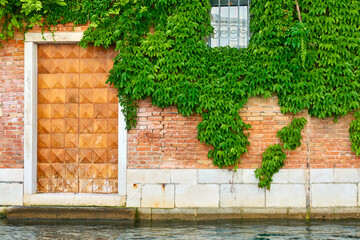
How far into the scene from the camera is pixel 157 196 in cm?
883

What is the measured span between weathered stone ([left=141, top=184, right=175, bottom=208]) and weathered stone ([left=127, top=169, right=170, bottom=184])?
0.09 meters

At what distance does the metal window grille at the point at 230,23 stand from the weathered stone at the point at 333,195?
9.89ft

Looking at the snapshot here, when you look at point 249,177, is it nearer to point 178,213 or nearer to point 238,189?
point 238,189

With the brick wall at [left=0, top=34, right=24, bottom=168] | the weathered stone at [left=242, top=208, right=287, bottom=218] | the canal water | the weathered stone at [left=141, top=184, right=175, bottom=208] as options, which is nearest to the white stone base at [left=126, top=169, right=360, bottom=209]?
the weathered stone at [left=141, top=184, right=175, bottom=208]

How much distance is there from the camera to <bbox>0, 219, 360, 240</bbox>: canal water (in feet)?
23.7

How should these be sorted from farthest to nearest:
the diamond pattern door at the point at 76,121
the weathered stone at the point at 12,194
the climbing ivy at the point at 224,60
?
the diamond pattern door at the point at 76,121 < the weathered stone at the point at 12,194 < the climbing ivy at the point at 224,60

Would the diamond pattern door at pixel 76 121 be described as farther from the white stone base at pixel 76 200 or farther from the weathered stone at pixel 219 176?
the weathered stone at pixel 219 176

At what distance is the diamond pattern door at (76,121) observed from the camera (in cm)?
927

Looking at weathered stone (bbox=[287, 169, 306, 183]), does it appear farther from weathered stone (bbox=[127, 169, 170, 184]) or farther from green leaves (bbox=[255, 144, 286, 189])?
weathered stone (bbox=[127, 169, 170, 184])

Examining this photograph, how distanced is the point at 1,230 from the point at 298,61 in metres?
5.78

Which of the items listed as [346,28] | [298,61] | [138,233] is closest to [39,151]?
[138,233]

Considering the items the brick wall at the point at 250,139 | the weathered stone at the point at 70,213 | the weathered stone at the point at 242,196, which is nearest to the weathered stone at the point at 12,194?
the weathered stone at the point at 70,213

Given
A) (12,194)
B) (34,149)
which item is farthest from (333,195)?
(12,194)

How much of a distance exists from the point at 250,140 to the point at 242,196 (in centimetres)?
103
